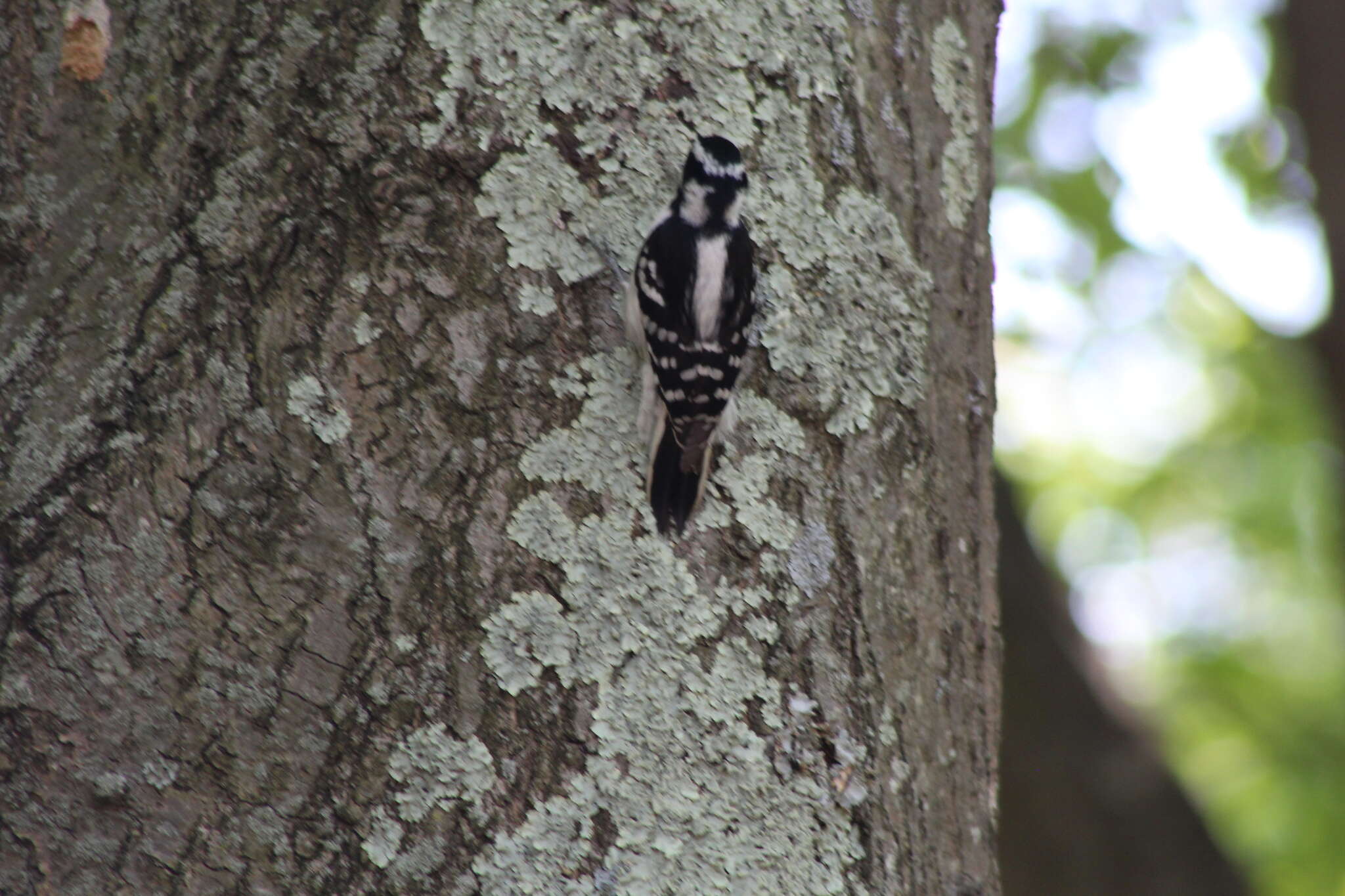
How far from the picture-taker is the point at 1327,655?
1147 centimetres

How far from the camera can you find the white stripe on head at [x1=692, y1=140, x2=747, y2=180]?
2225 mm

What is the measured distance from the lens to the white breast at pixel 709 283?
2381 millimetres

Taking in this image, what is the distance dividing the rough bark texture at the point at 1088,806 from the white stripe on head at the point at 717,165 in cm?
271

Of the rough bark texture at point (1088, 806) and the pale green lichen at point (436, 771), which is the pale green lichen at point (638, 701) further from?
the rough bark texture at point (1088, 806)

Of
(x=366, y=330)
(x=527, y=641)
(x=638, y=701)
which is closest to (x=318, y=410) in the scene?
(x=366, y=330)

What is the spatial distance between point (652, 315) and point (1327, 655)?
11.3 m

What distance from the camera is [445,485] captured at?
1.97 meters

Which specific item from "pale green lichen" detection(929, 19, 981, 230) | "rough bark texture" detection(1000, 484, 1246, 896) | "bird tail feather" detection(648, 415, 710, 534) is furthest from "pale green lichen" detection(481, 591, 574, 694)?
"rough bark texture" detection(1000, 484, 1246, 896)

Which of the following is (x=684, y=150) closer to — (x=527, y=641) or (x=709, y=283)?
(x=709, y=283)

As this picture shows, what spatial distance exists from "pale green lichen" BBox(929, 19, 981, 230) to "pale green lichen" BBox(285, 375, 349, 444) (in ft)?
4.23

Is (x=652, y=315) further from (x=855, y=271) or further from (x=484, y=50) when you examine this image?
(x=484, y=50)

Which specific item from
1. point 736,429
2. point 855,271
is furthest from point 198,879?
point 855,271

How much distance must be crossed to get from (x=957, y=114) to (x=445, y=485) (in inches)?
53.9

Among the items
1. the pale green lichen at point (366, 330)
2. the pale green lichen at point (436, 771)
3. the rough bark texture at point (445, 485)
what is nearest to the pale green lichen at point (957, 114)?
the rough bark texture at point (445, 485)
